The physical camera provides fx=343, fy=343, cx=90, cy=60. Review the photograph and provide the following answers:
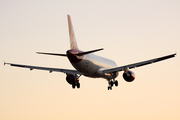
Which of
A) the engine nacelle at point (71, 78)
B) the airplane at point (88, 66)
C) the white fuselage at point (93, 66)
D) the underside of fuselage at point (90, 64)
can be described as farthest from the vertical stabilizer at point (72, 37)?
the engine nacelle at point (71, 78)

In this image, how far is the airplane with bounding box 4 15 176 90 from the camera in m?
48.3

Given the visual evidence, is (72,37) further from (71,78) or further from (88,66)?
(71,78)

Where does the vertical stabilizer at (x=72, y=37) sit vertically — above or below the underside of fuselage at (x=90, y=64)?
above

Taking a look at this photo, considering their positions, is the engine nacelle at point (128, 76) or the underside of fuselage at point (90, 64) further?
the engine nacelle at point (128, 76)

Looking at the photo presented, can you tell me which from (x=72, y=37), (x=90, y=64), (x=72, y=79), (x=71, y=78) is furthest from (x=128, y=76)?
(x=72, y=37)

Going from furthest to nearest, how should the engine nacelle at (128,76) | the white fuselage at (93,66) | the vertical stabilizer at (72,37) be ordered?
the engine nacelle at (128,76) < the vertical stabilizer at (72,37) < the white fuselage at (93,66)

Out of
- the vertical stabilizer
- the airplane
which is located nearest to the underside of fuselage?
the airplane

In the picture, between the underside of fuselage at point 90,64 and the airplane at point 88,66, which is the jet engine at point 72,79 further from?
the underside of fuselage at point 90,64

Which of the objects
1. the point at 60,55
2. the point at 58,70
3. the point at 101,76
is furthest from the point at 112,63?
the point at 60,55

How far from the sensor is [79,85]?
57.4 m

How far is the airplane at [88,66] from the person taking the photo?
48.3 metres

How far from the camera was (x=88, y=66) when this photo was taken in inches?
2021

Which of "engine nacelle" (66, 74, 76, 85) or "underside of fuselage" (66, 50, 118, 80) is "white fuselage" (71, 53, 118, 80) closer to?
"underside of fuselage" (66, 50, 118, 80)

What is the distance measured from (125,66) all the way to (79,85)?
377 inches
